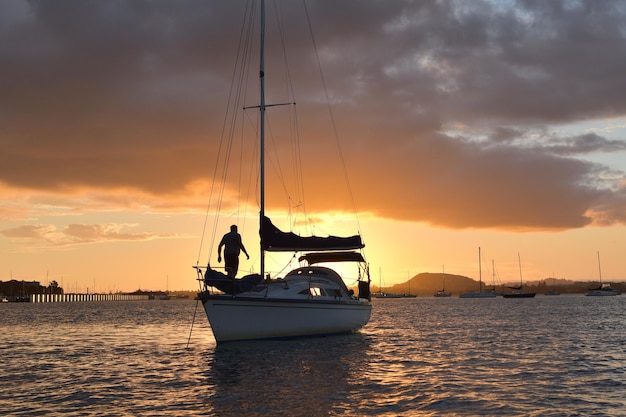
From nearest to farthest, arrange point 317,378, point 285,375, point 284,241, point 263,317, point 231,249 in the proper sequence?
point 317,378 → point 285,375 → point 263,317 → point 231,249 → point 284,241

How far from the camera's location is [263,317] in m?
28.6

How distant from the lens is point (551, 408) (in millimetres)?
15352

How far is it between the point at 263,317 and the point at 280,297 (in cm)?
127

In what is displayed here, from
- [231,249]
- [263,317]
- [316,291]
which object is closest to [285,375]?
[263,317]

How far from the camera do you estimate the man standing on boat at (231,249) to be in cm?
2938

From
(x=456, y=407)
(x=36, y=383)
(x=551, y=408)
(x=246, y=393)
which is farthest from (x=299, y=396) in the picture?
(x=36, y=383)

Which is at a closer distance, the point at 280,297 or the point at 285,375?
the point at 285,375

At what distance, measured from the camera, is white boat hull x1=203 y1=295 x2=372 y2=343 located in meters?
27.9

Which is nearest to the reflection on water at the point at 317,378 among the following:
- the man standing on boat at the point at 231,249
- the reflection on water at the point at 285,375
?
the reflection on water at the point at 285,375

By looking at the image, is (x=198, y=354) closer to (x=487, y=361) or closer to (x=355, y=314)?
(x=355, y=314)

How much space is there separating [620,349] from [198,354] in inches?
810

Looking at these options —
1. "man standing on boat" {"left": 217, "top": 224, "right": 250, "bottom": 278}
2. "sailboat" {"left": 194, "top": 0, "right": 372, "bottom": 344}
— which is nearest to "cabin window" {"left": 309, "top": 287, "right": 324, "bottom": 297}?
"sailboat" {"left": 194, "top": 0, "right": 372, "bottom": 344}

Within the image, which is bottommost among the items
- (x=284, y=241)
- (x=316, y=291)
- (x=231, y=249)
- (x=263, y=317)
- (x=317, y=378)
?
(x=317, y=378)

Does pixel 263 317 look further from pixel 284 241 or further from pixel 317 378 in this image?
pixel 317 378
